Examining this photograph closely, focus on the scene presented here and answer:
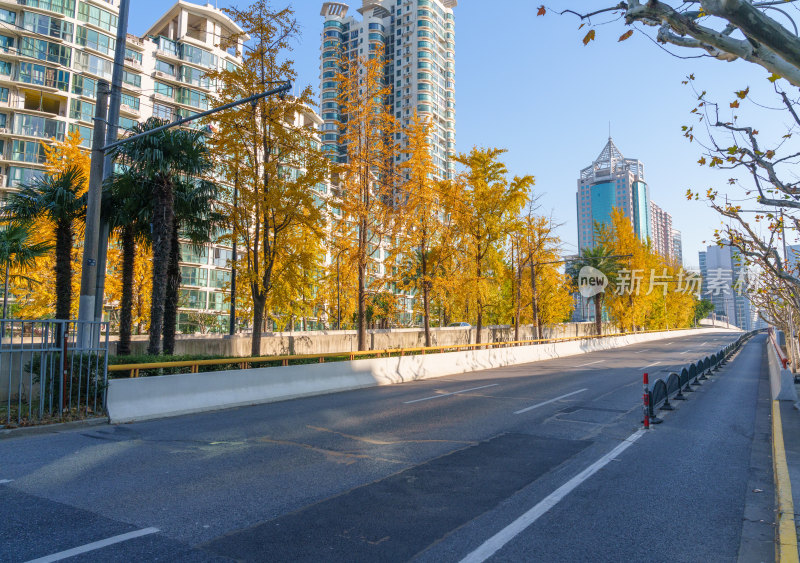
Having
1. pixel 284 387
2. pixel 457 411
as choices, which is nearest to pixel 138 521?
pixel 457 411

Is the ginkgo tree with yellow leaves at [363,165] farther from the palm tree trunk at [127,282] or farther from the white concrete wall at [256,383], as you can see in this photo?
the palm tree trunk at [127,282]

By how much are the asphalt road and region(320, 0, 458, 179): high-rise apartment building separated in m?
102

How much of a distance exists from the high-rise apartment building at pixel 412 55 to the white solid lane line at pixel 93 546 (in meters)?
106

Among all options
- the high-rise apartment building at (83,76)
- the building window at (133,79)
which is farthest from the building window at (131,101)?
the building window at (133,79)

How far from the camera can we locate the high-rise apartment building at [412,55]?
11200cm

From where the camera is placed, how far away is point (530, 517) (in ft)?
16.8

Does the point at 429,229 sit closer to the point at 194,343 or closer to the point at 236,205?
the point at 236,205

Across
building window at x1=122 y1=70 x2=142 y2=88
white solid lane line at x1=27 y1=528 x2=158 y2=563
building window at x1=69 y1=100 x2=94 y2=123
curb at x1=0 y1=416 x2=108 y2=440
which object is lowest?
curb at x1=0 y1=416 x2=108 y2=440

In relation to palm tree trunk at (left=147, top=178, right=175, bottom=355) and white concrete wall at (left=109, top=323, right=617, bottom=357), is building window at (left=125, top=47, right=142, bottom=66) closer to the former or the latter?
white concrete wall at (left=109, top=323, right=617, bottom=357)

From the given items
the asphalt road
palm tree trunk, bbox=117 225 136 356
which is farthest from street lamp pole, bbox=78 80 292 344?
palm tree trunk, bbox=117 225 136 356

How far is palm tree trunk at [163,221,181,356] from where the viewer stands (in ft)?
58.0

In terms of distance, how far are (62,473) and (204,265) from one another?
57.4m

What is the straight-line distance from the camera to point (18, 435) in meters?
8.93

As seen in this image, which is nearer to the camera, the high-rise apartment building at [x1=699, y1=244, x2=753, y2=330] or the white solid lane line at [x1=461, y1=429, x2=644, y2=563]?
the white solid lane line at [x1=461, y1=429, x2=644, y2=563]
